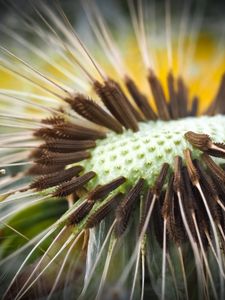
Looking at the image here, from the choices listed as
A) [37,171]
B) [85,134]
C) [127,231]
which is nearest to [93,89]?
[85,134]

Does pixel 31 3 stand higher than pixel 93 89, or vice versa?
pixel 31 3

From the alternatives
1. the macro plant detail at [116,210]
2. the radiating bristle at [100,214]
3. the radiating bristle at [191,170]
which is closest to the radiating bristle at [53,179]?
the macro plant detail at [116,210]

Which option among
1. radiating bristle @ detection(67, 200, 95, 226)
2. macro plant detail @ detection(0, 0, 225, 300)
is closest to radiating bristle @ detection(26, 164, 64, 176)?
macro plant detail @ detection(0, 0, 225, 300)

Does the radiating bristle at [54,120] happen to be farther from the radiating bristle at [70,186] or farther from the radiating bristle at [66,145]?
the radiating bristle at [70,186]

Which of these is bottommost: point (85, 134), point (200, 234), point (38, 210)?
point (200, 234)

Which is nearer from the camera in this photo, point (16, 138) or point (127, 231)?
point (127, 231)

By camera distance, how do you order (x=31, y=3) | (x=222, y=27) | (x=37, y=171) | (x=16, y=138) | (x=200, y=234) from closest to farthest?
1. (x=200, y=234)
2. (x=37, y=171)
3. (x=16, y=138)
4. (x=31, y=3)
5. (x=222, y=27)

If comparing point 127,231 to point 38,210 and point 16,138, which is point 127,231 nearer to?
point 38,210

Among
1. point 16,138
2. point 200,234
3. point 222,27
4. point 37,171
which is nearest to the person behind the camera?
point 200,234
